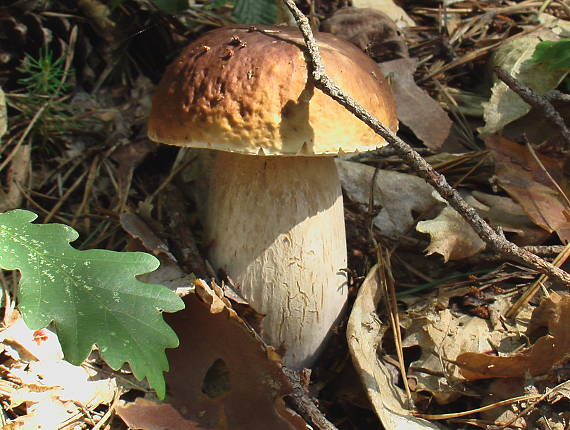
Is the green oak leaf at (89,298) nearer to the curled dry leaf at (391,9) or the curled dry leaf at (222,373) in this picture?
the curled dry leaf at (222,373)

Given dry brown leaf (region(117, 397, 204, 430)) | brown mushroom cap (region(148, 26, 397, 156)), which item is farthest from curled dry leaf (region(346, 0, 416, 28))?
dry brown leaf (region(117, 397, 204, 430))

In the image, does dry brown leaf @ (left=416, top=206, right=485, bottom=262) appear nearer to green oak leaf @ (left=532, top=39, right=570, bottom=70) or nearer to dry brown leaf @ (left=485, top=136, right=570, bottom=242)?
dry brown leaf @ (left=485, top=136, right=570, bottom=242)

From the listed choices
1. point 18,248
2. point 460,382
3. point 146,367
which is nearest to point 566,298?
point 460,382

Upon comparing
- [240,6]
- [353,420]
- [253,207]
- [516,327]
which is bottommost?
[353,420]

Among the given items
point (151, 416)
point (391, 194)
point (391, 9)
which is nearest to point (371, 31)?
point (391, 9)

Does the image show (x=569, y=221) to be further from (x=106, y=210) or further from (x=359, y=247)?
(x=106, y=210)
